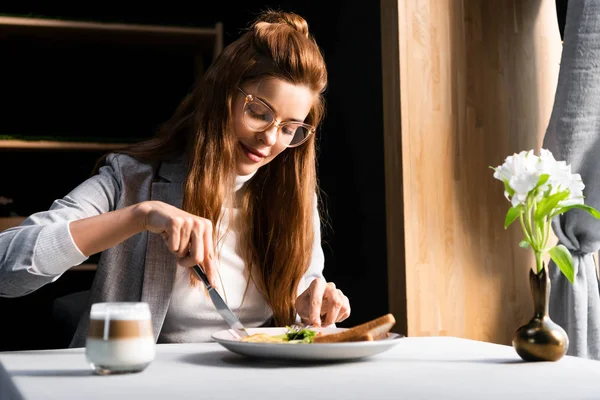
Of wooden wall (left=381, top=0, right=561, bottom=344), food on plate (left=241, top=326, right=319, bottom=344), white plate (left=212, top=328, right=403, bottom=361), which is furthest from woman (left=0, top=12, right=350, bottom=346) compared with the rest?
wooden wall (left=381, top=0, right=561, bottom=344)

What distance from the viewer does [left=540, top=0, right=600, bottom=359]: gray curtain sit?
2.30 meters

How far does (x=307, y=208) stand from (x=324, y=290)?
1.09 feet

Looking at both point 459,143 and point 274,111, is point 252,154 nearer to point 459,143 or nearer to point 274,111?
point 274,111

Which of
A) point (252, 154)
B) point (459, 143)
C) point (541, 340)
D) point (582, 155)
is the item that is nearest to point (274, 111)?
point (252, 154)

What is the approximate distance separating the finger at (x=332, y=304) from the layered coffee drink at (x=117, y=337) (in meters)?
0.71

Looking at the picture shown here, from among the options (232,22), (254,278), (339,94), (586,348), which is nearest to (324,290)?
(254,278)

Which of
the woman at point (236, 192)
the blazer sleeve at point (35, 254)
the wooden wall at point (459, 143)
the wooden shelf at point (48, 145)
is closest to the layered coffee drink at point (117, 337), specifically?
the blazer sleeve at point (35, 254)

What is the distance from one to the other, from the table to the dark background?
1449 millimetres

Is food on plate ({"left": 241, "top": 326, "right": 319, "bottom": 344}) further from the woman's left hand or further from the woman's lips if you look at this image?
the woman's lips

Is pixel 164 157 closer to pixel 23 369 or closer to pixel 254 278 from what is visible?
pixel 254 278

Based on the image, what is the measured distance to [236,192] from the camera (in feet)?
6.52

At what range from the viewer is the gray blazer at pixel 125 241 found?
1500 millimetres

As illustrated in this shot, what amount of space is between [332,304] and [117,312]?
0.76 meters

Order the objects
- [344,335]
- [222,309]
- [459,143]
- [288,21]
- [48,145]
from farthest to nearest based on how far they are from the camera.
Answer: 1. [48,145]
2. [459,143]
3. [288,21]
4. [222,309]
5. [344,335]
